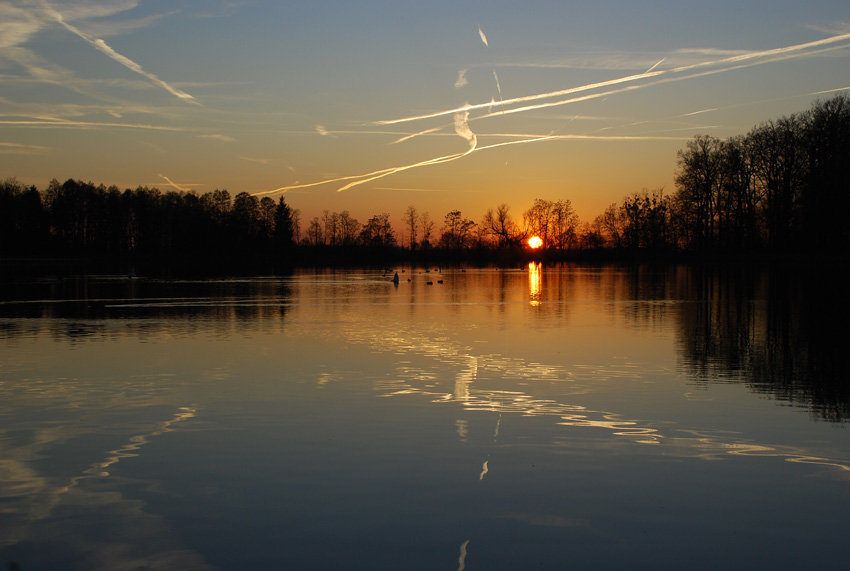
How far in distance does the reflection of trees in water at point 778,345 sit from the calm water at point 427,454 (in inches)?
5.2

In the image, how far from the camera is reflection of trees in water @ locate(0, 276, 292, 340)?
25.0 metres

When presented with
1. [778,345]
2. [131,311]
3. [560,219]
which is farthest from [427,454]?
[560,219]

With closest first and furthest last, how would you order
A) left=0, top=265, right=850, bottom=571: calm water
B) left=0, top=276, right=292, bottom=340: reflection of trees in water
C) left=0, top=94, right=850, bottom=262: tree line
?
1. left=0, top=265, right=850, bottom=571: calm water
2. left=0, top=276, right=292, bottom=340: reflection of trees in water
3. left=0, top=94, right=850, bottom=262: tree line

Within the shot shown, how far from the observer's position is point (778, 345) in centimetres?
1942

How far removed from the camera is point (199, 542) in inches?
265

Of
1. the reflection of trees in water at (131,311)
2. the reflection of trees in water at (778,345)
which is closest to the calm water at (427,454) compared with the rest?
the reflection of trees in water at (778,345)

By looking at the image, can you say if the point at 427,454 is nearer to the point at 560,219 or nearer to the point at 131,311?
the point at 131,311

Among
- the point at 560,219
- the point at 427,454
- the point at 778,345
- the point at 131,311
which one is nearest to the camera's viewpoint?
the point at 427,454

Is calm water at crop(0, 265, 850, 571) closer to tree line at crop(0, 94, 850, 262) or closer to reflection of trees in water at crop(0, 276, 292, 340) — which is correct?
reflection of trees in water at crop(0, 276, 292, 340)

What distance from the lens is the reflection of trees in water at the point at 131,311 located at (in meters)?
25.0

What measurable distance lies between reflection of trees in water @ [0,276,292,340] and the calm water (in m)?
4.17

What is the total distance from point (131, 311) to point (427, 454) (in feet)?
87.4

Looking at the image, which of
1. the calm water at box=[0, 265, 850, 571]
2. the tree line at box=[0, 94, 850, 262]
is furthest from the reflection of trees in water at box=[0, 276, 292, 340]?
the tree line at box=[0, 94, 850, 262]

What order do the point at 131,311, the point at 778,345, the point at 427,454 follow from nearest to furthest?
the point at 427,454
the point at 778,345
the point at 131,311
